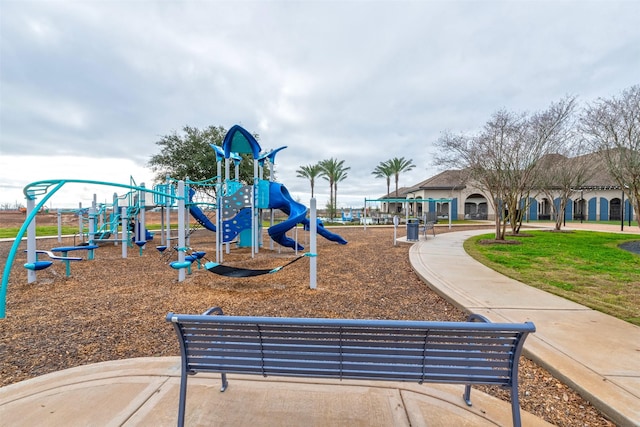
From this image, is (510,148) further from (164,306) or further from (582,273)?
(164,306)

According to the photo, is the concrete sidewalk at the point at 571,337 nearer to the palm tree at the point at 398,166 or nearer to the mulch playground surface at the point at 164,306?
the mulch playground surface at the point at 164,306

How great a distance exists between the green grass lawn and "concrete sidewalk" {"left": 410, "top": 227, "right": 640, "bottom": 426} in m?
0.47

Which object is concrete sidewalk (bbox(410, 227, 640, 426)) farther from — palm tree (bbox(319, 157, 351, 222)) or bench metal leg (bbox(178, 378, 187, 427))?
→ palm tree (bbox(319, 157, 351, 222))

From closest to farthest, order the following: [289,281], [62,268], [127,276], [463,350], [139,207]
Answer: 1. [463,350]
2. [289,281]
3. [127,276]
4. [62,268]
5. [139,207]

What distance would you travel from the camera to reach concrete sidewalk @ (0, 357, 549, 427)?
2.36m

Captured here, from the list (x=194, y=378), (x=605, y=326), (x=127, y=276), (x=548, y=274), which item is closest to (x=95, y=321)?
(x=194, y=378)

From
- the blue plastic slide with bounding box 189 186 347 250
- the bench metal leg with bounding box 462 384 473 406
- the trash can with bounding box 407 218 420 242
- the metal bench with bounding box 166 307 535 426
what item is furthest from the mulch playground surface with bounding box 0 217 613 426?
the trash can with bounding box 407 218 420 242

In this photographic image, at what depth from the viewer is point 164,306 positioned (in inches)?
208

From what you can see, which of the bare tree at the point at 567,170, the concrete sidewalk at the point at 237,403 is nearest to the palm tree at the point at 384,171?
the bare tree at the point at 567,170

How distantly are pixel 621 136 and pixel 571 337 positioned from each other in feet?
47.4

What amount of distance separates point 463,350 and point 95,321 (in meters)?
4.90

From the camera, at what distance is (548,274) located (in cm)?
748

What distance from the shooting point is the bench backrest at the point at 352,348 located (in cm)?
204

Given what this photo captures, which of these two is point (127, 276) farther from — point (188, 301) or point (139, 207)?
point (139, 207)
